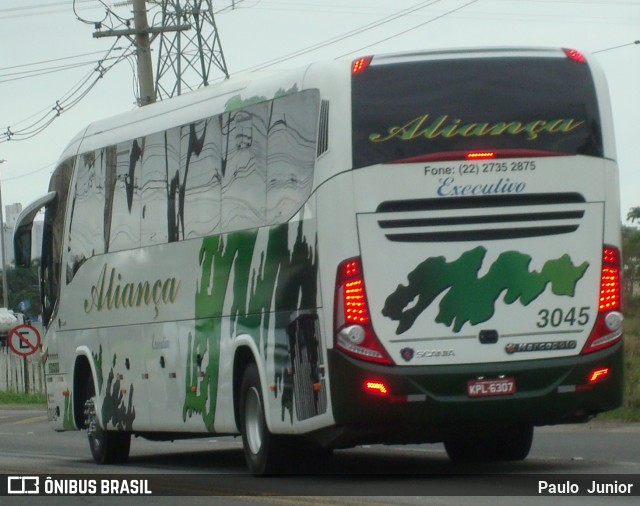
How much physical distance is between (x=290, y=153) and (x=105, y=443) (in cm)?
593

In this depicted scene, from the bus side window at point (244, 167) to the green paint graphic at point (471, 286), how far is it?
2080 millimetres

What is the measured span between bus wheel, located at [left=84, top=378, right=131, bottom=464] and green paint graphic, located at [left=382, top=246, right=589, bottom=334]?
256 inches

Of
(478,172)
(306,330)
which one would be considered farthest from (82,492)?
(478,172)

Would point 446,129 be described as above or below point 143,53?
below

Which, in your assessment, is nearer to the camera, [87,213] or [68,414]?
[87,213]

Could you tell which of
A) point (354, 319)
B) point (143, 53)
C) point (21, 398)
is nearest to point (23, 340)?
point (21, 398)

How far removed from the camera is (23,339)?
35312 mm

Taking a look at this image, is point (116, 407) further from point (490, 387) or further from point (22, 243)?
point (490, 387)

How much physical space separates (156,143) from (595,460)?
5.58 meters

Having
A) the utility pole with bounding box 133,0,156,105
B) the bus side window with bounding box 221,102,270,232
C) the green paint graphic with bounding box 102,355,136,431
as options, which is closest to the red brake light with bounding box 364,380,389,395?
the bus side window with bounding box 221,102,270,232

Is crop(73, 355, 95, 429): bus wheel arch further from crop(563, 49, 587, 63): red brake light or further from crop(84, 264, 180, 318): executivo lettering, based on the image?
crop(563, 49, 587, 63): red brake light

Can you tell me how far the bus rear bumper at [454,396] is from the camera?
42.3 ft

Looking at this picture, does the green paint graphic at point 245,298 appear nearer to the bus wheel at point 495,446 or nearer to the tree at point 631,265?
the bus wheel at point 495,446

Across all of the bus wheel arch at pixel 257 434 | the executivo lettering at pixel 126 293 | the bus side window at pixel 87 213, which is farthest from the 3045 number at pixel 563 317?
the bus side window at pixel 87 213
